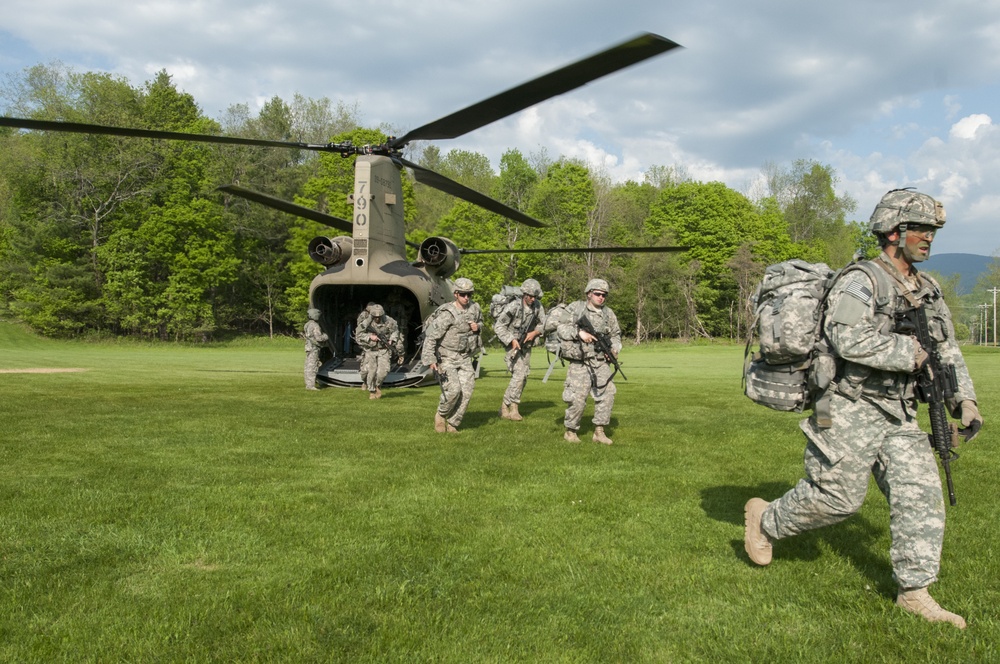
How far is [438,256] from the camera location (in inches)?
662

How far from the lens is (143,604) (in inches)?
151

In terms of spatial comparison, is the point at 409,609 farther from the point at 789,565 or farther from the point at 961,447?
the point at 961,447

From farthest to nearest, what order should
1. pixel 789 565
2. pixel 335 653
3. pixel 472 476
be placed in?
pixel 472 476, pixel 789 565, pixel 335 653

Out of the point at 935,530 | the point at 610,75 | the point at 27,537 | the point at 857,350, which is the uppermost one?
the point at 610,75

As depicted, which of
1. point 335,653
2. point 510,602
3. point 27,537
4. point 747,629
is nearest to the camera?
point 335,653

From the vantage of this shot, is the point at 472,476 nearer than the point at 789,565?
No

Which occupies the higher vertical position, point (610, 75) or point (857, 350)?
point (610, 75)

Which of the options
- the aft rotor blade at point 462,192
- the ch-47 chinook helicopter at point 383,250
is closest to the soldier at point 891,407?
the ch-47 chinook helicopter at point 383,250

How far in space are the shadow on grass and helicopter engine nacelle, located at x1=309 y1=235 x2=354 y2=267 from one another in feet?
36.6

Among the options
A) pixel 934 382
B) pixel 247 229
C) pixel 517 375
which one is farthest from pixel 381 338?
pixel 247 229

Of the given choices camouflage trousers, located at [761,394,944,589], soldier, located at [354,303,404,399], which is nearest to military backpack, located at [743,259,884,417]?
camouflage trousers, located at [761,394,944,589]

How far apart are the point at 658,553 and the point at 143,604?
3061 millimetres

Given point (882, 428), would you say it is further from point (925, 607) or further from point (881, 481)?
point (925, 607)

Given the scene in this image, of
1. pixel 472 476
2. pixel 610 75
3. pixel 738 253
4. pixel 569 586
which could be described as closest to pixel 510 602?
pixel 569 586
